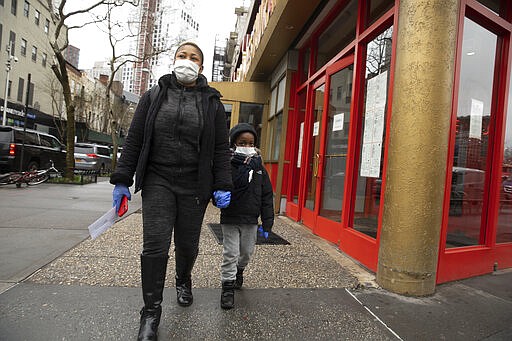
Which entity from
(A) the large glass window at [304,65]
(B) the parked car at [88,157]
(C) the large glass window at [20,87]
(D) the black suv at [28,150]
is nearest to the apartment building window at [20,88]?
(C) the large glass window at [20,87]

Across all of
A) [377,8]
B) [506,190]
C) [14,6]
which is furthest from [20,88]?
[506,190]

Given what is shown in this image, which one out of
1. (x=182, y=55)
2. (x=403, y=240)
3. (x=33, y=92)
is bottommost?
(x=403, y=240)

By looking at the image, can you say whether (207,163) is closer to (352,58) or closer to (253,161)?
(253,161)

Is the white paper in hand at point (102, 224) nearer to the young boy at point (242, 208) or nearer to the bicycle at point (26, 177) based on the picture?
the young boy at point (242, 208)

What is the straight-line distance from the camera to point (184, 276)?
9.70 feet

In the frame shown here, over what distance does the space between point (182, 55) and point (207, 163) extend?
2.73 ft

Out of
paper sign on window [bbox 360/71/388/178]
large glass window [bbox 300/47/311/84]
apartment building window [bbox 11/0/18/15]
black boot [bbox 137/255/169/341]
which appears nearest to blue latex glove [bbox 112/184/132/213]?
black boot [bbox 137/255/169/341]

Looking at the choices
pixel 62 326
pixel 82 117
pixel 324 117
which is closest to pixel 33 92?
pixel 82 117

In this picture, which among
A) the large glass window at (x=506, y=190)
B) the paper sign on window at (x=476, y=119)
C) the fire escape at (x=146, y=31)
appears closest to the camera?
the paper sign on window at (x=476, y=119)

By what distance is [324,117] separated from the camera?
20.6 ft

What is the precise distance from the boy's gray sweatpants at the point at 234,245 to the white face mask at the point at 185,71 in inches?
48.7

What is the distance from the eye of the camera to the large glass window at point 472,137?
405 centimetres

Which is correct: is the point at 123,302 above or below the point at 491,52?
below

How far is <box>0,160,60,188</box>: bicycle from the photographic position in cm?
1045
